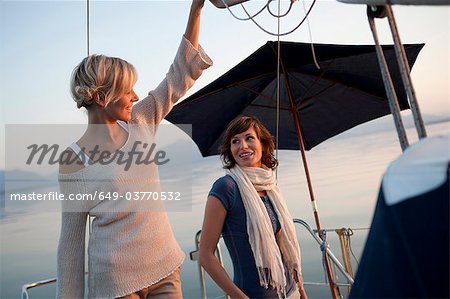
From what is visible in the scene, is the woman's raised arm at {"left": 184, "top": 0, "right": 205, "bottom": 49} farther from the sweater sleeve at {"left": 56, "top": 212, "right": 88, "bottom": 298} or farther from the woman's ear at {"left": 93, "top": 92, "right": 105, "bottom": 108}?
the sweater sleeve at {"left": 56, "top": 212, "right": 88, "bottom": 298}

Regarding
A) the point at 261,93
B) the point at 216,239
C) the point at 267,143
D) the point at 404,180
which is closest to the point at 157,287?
the point at 216,239

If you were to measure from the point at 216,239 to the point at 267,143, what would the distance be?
0.53 meters

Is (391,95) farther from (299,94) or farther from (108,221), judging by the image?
(299,94)

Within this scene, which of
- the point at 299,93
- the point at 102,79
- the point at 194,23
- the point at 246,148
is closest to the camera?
the point at 102,79

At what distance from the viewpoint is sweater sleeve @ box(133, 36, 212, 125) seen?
196cm

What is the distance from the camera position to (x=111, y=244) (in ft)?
5.76

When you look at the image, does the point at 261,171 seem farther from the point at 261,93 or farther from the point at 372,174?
the point at 372,174

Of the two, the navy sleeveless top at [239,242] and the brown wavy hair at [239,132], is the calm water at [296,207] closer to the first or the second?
the brown wavy hair at [239,132]

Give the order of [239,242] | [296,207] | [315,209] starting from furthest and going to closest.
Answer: [296,207] → [315,209] → [239,242]

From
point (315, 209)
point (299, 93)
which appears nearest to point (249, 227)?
point (315, 209)

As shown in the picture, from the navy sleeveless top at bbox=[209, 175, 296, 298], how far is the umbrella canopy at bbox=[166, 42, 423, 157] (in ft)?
7.09

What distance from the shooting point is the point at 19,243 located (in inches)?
351

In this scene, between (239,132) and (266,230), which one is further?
(239,132)

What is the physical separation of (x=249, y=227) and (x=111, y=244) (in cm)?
57
